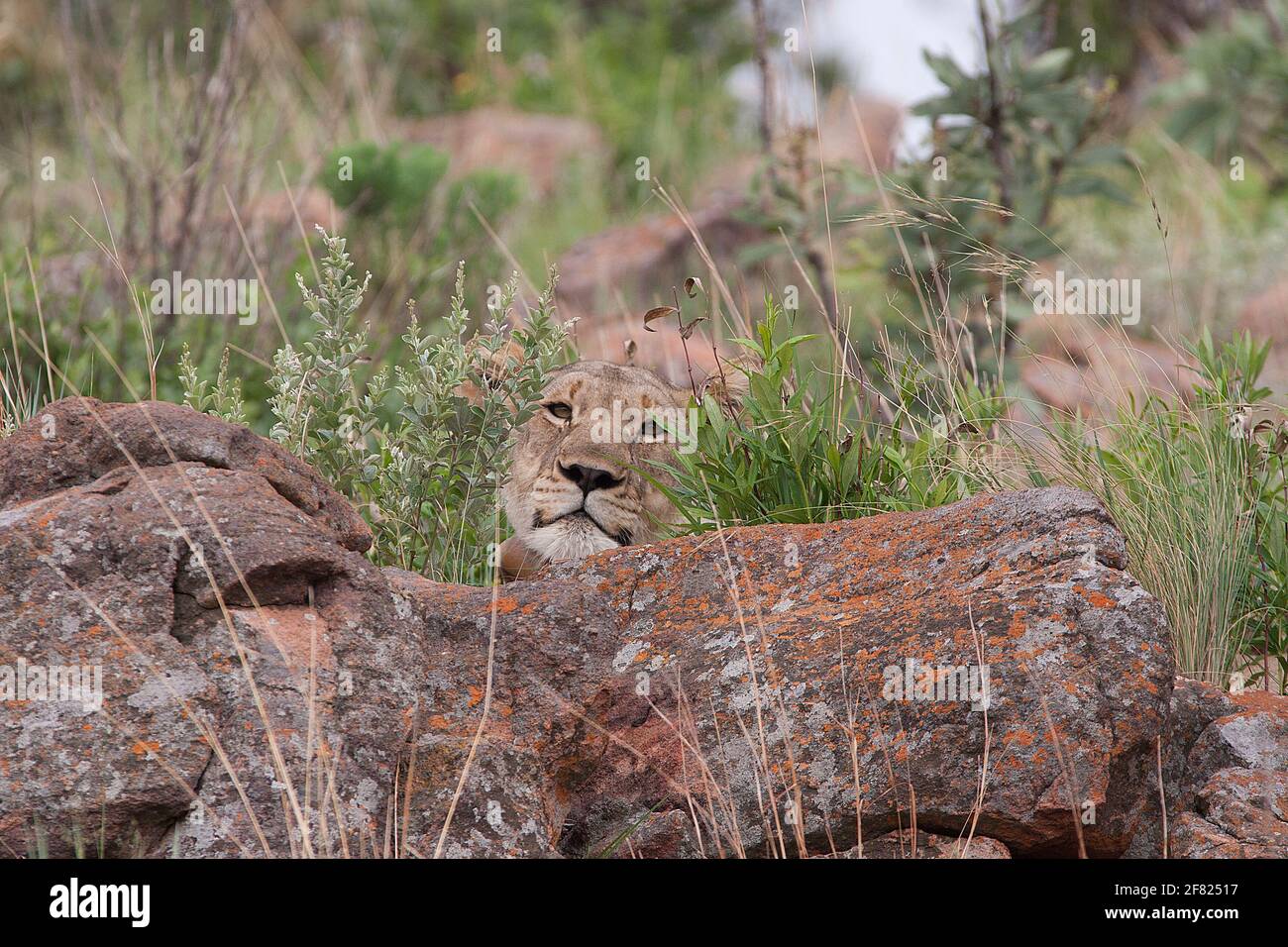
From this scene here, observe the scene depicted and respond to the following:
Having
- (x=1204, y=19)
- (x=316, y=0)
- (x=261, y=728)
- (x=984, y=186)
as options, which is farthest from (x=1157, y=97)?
(x=261, y=728)

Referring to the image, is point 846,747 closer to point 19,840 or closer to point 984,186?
point 19,840

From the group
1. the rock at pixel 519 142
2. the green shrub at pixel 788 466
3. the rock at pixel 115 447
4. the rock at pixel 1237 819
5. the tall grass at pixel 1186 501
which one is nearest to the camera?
the rock at pixel 1237 819

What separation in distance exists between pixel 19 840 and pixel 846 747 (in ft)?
6.16

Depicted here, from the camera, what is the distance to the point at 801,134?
7715 mm

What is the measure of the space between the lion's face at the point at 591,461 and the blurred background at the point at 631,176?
1.59ft

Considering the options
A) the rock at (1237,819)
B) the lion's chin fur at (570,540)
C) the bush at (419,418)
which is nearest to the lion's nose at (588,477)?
the lion's chin fur at (570,540)

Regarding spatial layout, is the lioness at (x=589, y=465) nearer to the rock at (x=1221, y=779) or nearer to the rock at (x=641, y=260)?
the rock at (x=1221, y=779)

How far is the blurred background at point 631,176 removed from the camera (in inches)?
294

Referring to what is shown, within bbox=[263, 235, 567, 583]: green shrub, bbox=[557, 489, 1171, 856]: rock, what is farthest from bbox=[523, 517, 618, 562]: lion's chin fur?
bbox=[557, 489, 1171, 856]: rock

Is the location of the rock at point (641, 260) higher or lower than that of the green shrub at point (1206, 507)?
higher

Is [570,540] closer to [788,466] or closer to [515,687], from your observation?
[788,466]

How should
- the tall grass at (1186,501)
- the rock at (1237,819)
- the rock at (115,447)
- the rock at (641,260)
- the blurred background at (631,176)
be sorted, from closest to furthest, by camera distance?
the rock at (1237,819) → the rock at (115,447) → the tall grass at (1186,501) → the blurred background at (631,176) → the rock at (641,260)

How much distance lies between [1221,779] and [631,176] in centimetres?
1310

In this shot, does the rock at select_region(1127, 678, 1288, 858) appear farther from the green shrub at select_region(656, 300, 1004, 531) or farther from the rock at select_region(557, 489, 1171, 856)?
the green shrub at select_region(656, 300, 1004, 531)
